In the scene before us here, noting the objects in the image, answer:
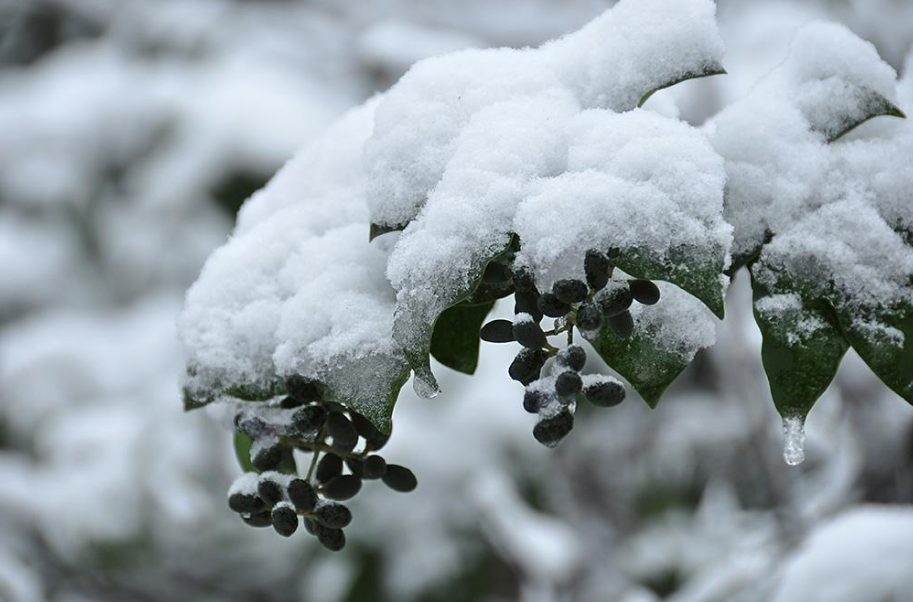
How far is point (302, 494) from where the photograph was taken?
2.40 ft

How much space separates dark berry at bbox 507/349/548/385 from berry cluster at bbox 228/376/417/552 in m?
0.15

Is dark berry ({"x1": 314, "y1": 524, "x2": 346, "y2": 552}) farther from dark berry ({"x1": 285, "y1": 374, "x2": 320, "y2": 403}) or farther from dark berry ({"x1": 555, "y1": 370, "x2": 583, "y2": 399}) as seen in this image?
dark berry ({"x1": 555, "y1": 370, "x2": 583, "y2": 399})

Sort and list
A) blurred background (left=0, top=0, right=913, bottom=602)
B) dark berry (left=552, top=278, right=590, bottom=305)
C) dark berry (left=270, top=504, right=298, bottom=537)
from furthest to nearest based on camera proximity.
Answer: blurred background (left=0, top=0, right=913, bottom=602), dark berry (left=270, top=504, right=298, bottom=537), dark berry (left=552, top=278, right=590, bottom=305)

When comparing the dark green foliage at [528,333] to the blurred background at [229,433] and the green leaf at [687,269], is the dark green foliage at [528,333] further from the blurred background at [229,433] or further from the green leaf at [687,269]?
the blurred background at [229,433]

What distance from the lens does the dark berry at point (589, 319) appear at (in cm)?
63

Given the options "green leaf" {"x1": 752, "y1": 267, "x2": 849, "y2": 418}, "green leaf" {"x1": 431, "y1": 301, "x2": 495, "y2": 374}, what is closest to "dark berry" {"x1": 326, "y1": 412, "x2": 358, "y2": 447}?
"green leaf" {"x1": 431, "y1": 301, "x2": 495, "y2": 374}

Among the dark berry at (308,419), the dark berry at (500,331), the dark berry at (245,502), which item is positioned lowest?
the dark berry at (245,502)

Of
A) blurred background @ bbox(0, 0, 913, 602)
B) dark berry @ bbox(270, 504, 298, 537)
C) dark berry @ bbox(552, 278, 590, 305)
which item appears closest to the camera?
dark berry @ bbox(552, 278, 590, 305)

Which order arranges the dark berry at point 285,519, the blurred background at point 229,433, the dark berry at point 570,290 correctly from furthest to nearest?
1. the blurred background at point 229,433
2. the dark berry at point 285,519
3. the dark berry at point 570,290

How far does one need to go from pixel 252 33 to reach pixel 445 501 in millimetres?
2623

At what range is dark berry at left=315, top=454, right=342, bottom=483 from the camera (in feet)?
2.57

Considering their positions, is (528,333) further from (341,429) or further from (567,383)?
(341,429)

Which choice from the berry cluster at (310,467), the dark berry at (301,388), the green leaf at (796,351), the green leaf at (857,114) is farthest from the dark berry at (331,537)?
the green leaf at (857,114)

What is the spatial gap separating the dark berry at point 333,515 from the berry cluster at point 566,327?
183 millimetres
